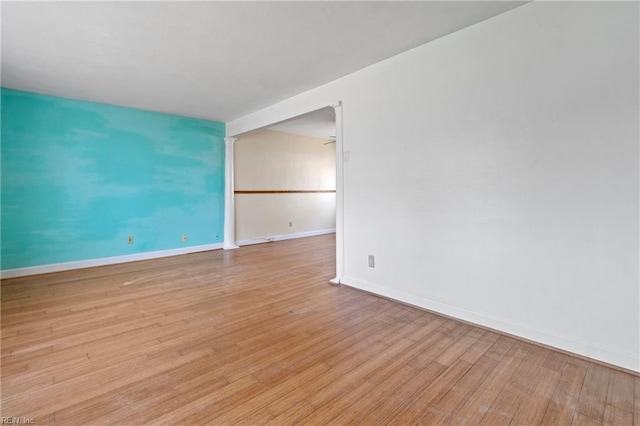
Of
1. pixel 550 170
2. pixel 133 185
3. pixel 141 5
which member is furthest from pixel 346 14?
pixel 133 185

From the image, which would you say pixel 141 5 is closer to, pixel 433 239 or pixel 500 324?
A: pixel 433 239

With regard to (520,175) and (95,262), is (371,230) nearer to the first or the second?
(520,175)

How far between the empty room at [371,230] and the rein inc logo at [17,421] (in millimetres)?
16

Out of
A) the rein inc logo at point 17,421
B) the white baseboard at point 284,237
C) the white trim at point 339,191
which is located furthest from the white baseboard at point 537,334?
the white baseboard at point 284,237

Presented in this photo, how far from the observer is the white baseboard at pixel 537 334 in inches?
67.5

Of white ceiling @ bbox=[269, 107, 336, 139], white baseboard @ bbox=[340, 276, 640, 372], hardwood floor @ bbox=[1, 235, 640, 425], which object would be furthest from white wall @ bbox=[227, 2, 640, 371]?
white ceiling @ bbox=[269, 107, 336, 139]

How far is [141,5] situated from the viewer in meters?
1.95

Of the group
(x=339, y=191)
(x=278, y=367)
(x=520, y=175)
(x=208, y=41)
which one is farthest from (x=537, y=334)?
(x=208, y=41)

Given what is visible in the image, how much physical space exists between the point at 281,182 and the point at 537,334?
5.21m

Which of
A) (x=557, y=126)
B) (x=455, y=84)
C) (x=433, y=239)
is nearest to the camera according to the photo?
(x=557, y=126)

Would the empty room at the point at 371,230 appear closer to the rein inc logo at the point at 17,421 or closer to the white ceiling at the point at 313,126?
the rein inc logo at the point at 17,421

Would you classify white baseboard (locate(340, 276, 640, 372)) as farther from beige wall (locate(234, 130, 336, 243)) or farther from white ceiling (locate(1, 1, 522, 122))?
beige wall (locate(234, 130, 336, 243))

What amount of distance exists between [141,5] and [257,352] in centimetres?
245

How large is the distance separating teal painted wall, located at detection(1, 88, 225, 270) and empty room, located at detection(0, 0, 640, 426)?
4 centimetres
